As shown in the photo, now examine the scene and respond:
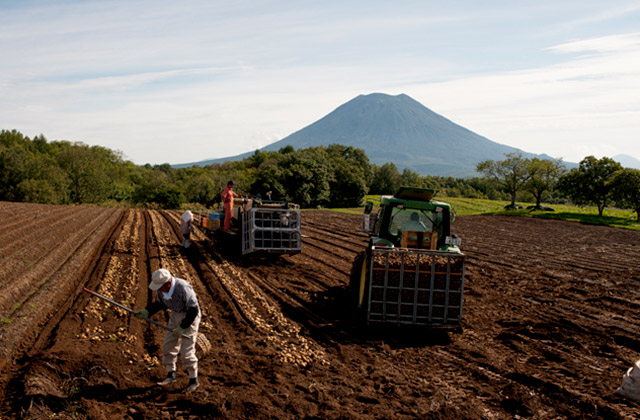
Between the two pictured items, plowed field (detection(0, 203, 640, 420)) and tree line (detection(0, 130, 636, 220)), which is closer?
plowed field (detection(0, 203, 640, 420))

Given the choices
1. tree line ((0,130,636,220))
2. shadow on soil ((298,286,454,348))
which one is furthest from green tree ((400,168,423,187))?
shadow on soil ((298,286,454,348))

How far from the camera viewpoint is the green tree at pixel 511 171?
5137 centimetres

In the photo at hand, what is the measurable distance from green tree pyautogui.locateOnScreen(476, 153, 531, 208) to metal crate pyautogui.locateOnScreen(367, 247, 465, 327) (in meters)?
45.5

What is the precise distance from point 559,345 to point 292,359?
4.89 meters

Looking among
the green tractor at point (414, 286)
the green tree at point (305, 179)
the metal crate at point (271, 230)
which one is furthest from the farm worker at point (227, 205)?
the green tree at point (305, 179)

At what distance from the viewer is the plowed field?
583 cm

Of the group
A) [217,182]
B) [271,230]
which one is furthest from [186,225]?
[217,182]

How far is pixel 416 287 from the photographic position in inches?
330

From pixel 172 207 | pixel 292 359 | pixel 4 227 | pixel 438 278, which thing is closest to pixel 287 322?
pixel 292 359

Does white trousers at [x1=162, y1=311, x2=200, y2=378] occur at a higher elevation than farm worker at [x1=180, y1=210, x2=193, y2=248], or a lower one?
lower

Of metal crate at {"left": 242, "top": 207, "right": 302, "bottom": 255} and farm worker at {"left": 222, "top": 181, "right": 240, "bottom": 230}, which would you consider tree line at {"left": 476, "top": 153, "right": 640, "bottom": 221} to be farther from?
farm worker at {"left": 222, "top": 181, "right": 240, "bottom": 230}

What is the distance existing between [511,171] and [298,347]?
50456 millimetres

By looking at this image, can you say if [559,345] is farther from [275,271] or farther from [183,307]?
[275,271]

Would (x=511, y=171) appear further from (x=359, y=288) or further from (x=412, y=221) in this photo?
(x=359, y=288)
